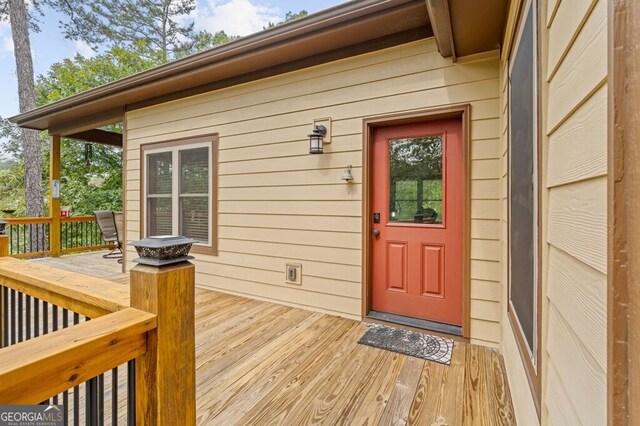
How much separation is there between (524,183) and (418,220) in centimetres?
147

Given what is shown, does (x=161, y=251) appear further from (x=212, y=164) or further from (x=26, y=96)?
(x=26, y=96)

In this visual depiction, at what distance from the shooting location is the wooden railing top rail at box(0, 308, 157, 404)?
2.19ft

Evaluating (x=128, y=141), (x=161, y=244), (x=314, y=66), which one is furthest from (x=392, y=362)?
(x=128, y=141)

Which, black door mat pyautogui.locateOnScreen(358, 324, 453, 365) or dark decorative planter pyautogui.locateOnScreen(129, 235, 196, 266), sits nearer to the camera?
dark decorative planter pyautogui.locateOnScreen(129, 235, 196, 266)

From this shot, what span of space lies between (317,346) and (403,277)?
3.49 ft

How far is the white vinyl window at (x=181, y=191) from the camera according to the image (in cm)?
423

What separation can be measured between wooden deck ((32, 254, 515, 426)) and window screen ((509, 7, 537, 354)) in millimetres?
669

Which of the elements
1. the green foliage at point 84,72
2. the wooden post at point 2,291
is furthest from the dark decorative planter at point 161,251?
the green foliage at point 84,72

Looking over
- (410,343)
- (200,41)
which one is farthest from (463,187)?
(200,41)

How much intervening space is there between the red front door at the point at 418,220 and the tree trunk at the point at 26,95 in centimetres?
872

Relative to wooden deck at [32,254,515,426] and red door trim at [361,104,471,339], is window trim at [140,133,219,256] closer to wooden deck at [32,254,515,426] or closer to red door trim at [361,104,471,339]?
wooden deck at [32,254,515,426]

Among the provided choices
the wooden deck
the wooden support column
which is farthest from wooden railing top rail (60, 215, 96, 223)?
the wooden support column

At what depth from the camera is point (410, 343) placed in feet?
8.54

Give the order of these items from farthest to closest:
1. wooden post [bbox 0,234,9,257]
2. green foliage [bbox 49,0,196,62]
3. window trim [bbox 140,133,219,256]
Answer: green foliage [bbox 49,0,196,62] → window trim [bbox 140,133,219,256] → wooden post [bbox 0,234,9,257]
